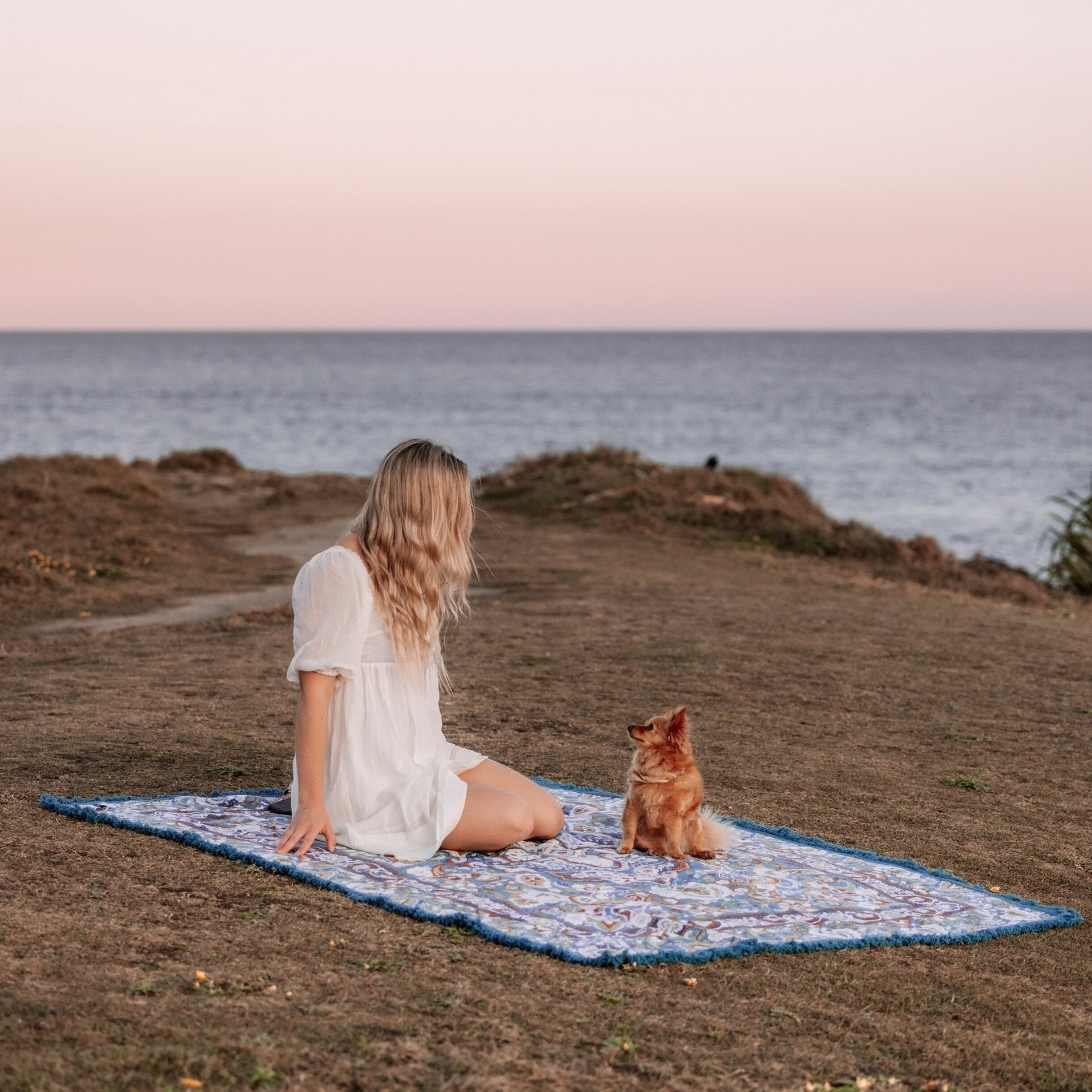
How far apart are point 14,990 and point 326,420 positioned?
7236 cm

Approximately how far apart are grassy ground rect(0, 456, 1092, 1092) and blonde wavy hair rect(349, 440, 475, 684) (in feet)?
3.95

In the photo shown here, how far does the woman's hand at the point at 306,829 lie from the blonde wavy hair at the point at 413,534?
2.42 ft

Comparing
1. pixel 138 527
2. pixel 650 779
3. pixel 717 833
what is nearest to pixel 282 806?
pixel 650 779

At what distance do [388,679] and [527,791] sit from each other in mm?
838

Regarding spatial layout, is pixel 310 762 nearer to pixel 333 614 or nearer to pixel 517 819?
pixel 333 614

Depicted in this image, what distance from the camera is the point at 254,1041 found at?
3742 millimetres

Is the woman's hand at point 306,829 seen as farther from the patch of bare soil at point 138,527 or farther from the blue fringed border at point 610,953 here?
the patch of bare soil at point 138,527

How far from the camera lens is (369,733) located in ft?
18.6

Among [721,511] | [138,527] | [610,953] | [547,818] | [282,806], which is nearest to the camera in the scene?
[610,953]

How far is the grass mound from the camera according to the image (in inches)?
703

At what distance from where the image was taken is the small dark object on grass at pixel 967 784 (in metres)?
7.77

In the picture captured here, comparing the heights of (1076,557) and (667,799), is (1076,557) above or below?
below

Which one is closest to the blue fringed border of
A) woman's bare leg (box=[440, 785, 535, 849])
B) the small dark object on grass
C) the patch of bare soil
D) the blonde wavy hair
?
woman's bare leg (box=[440, 785, 535, 849])

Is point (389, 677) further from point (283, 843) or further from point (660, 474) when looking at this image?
point (660, 474)
